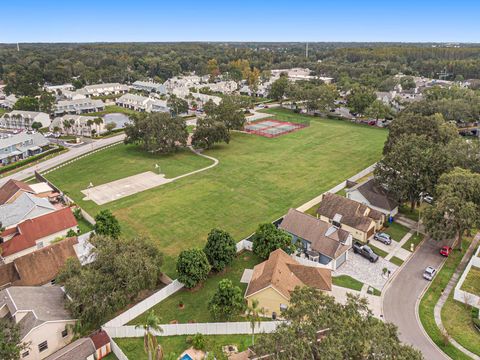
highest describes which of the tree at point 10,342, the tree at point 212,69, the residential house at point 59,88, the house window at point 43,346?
the tree at point 212,69

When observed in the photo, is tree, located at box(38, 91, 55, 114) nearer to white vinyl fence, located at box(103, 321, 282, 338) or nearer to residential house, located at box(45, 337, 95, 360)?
residential house, located at box(45, 337, 95, 360)

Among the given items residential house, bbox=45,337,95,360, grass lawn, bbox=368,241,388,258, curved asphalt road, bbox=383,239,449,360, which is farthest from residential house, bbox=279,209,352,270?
residential house, bbox=45,337,95,360

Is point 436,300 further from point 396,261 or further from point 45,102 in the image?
point 45,102

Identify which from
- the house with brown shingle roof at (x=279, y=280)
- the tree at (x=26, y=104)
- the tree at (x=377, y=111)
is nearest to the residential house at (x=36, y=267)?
the house with brown shingle roof at (x=279, y=280)

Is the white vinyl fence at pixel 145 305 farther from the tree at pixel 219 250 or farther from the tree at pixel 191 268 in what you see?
the tree at pixel 219 250

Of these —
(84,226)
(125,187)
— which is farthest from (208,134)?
(84,226)

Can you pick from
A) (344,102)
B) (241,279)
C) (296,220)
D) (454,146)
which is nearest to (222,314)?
(241,279)
